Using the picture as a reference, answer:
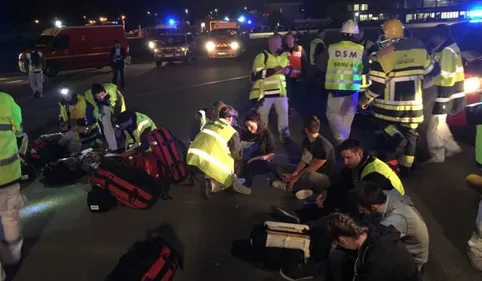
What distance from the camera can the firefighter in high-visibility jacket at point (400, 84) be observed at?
6.02 meters

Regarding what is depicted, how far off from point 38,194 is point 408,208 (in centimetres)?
519

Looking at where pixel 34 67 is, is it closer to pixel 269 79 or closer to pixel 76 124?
pixel 76 124

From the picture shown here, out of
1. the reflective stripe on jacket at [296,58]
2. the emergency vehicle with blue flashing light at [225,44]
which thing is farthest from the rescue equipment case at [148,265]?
the emergency vehicle with blue flashing light at [225,44]

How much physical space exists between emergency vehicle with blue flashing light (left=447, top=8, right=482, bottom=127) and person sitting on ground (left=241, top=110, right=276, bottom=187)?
3.11m

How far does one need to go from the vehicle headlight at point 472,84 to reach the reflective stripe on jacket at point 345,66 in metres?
2.20

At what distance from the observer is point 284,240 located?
4.32 metres

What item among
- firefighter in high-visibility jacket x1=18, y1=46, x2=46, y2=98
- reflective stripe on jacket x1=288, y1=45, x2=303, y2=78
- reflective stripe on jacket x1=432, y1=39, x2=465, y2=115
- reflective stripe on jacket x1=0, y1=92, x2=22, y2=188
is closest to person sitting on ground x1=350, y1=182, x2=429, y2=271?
reflective stripe on jacket x1=0, y1=92, x2=22, y2=188

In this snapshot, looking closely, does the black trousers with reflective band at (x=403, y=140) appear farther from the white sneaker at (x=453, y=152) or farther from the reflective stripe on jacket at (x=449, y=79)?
the white sneaker at (x=453, y=152)

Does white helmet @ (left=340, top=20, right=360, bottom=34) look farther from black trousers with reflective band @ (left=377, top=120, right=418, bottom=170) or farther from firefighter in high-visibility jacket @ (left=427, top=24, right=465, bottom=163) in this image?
black trousers with reflective band @ (left=377, top=120, right=418, bottom=170)

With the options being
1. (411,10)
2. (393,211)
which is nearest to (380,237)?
(393,211)

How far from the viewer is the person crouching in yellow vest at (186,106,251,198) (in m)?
5.87

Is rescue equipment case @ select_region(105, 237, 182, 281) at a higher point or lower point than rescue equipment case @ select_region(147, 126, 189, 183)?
lower

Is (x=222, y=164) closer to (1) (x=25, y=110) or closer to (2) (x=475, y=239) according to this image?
(2) (x=475, y=239)

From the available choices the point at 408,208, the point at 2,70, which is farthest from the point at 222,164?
the point at 2,70
